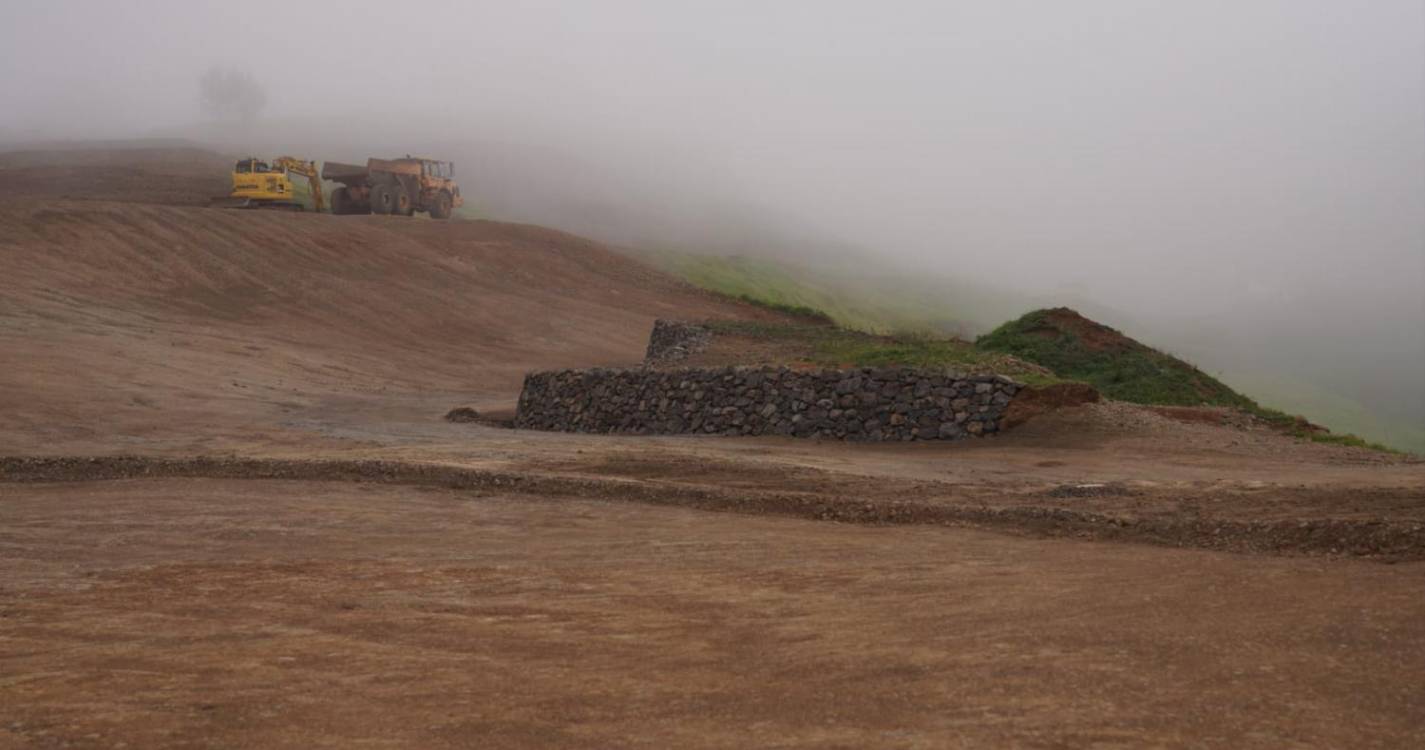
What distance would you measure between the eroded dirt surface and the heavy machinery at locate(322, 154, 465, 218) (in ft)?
165

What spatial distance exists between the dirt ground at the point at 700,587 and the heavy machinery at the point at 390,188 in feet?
125

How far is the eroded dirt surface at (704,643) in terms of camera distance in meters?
5.43

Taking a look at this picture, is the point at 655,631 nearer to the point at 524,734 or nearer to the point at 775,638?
the point at 775,638

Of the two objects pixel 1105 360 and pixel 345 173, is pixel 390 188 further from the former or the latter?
pixel 1105 360

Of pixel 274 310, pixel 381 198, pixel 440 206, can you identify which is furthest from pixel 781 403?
pixel 440 206

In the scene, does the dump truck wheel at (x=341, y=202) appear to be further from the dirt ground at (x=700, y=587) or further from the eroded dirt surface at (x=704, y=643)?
the eroded dirt surface at (x=704, y=643)

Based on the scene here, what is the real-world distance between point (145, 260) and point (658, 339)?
19.3 m

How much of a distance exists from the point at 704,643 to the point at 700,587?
1630 mm

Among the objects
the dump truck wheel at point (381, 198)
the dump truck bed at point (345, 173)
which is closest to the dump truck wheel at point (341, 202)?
the dump truck bed at point (345, 173)

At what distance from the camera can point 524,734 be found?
5508mm

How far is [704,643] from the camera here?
22.9 ft

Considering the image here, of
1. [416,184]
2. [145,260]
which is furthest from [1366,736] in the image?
[416,184]

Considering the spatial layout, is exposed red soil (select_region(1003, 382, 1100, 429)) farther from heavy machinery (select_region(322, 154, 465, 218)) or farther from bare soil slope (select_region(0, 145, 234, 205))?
bare soil slope (select_region(0, 145, 234, 205))

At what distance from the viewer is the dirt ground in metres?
5.60
